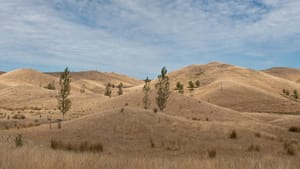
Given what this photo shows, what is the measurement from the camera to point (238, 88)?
111188 millimetres

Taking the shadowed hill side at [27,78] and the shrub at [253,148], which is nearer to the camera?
the shrub at [253,148]

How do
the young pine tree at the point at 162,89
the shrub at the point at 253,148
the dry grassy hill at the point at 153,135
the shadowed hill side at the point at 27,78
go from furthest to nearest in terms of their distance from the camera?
the shadowed hill side at the point at 27,78 → the young pine tree at the point at 162,89 → the shrub at the point at 253,148 → the dry grassy hill at the point at 153,135

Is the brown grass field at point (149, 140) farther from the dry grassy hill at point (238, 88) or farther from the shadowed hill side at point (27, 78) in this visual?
the shadowed hill side at point (27, 78)

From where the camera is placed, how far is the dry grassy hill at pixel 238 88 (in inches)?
3590

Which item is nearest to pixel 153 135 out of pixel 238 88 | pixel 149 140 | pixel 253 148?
pixel 149 140

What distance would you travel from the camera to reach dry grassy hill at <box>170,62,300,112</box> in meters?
91.2

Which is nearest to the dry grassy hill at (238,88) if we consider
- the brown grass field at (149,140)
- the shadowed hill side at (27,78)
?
the brown grass field at (149,140)

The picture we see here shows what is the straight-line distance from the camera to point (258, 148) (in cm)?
1655

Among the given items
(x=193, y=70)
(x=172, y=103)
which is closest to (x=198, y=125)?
(x=172, y=103)

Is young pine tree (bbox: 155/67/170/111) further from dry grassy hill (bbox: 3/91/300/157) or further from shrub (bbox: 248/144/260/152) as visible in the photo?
shrub (bbox: 248/144/260/152)

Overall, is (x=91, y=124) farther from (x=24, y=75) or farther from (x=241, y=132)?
(x=24, y=75)

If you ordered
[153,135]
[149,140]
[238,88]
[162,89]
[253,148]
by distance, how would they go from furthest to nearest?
[238,88] < [162,89] < [153,135] < [149,140] < [253,148]

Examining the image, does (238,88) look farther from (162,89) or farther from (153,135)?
(153,135)

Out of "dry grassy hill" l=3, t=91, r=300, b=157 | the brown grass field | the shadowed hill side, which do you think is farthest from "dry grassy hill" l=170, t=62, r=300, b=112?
"dry grassy hill" l=3, t=91, r=300, b=157
